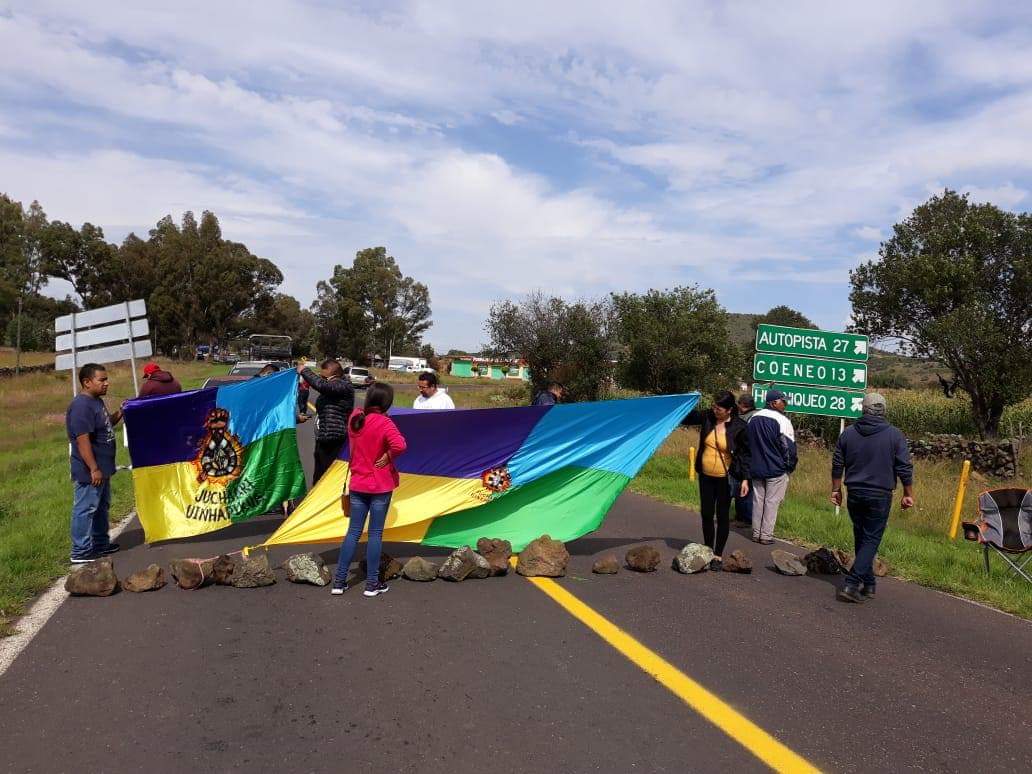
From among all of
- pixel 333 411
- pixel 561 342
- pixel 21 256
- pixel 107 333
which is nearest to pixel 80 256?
pixel 21 256

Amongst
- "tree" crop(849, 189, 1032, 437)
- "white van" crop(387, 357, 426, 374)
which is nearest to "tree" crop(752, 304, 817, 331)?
"white van" crop(387, 357, 426, 374)

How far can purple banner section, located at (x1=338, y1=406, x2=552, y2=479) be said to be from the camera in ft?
26.4

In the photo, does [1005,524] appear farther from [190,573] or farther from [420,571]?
[190,573]

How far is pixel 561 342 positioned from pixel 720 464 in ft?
96.2

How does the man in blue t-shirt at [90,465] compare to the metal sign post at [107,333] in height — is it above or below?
below

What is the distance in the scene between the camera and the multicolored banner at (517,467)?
7914 mm

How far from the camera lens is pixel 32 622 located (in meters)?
5.69

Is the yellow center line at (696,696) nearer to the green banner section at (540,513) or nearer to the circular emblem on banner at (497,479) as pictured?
the green banner section at (540,513)

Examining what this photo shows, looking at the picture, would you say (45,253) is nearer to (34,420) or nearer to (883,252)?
(34,420)

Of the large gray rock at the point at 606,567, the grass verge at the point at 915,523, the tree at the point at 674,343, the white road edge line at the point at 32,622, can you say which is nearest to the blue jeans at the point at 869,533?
the grass verge at the point at 915,523

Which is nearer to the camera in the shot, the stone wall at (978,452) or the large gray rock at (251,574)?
the large gray rock at (251,574)

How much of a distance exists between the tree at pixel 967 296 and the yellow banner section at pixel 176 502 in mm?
18709

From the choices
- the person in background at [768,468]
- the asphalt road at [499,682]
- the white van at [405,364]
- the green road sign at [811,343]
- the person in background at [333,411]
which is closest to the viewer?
the asphalt road at [499,682]

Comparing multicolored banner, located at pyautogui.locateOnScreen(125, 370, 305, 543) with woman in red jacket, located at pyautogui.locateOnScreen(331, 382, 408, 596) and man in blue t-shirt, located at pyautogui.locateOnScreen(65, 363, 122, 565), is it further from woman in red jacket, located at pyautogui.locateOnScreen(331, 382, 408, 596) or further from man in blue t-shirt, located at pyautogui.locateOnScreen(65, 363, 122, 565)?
woman in red jacket, located at pyautogui.locateOnScreen(331, 382, 408, 596)
